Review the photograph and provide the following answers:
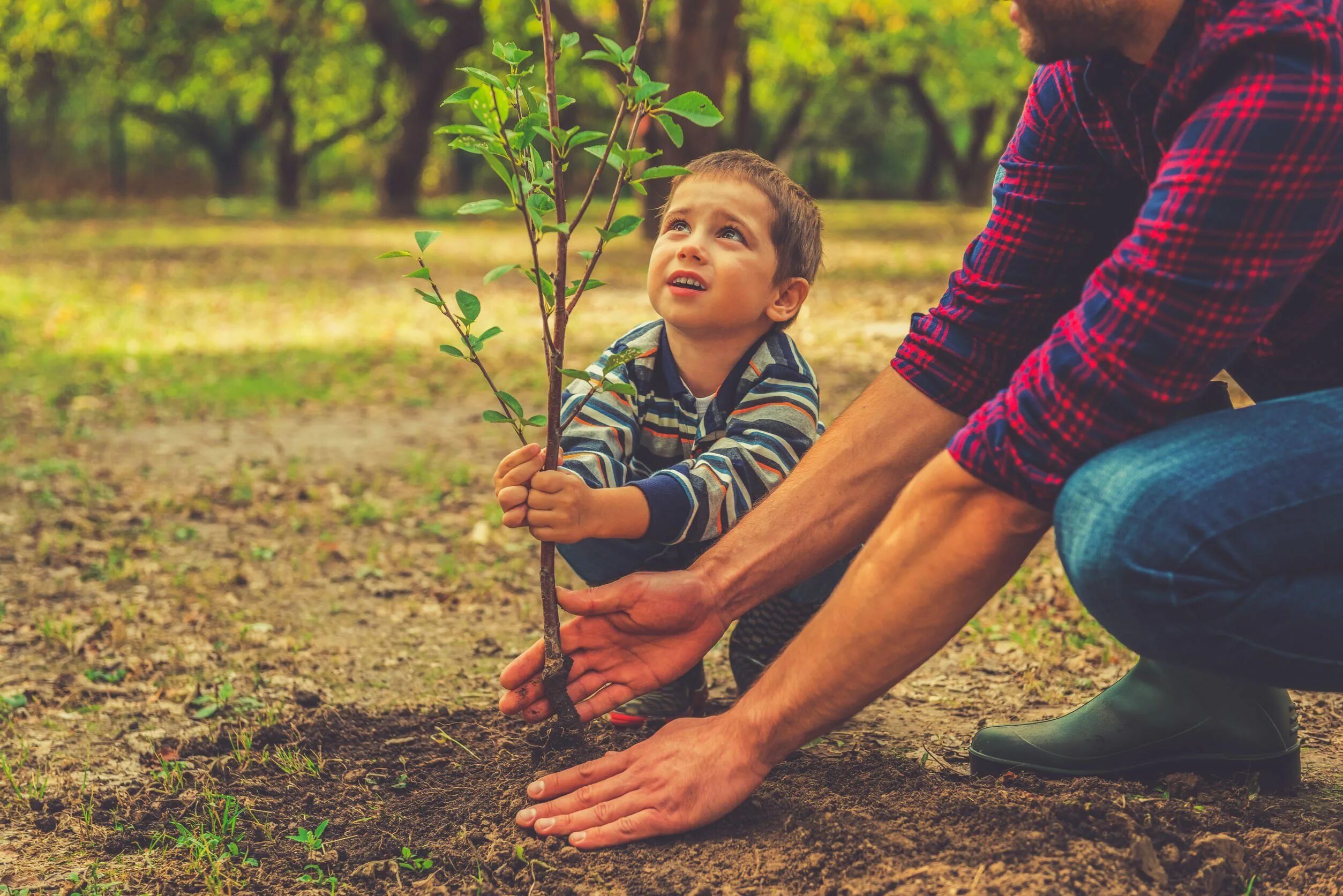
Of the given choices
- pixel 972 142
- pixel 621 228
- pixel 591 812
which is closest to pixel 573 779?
pixel 591 812

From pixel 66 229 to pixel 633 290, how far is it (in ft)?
40.6

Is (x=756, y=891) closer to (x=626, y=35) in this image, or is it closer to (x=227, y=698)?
(x=227, y=698)

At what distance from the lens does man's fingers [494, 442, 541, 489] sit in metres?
2.11

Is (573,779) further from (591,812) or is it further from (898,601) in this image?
(898,601)

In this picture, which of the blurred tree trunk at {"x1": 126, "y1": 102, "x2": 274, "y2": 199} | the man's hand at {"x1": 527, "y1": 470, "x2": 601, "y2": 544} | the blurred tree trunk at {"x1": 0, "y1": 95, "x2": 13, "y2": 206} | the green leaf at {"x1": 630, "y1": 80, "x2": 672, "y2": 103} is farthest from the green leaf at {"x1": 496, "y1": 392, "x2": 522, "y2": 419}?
the blurred tree trunk at {"x1": 126, "y1": 102, "x2": 274, "y2": 199}

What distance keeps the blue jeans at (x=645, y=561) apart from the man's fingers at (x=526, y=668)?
27 centimetres

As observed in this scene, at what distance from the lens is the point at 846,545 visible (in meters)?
2.38

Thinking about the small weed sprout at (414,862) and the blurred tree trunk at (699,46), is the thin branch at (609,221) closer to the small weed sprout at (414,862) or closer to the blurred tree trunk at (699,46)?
the small weed sprout at (414,862)

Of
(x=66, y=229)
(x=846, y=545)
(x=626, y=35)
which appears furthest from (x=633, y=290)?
(x=66, y=229)

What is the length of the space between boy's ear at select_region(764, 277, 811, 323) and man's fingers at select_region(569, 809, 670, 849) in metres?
1.11

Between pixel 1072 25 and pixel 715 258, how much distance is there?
90 cm

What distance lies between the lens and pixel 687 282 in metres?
2.52

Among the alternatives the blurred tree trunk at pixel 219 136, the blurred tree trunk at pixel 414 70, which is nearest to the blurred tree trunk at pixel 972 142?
the blurred tree trunk at pixel 414 70

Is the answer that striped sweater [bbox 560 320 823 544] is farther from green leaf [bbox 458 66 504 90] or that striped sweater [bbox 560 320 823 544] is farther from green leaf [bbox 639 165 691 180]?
green leaf [bbox 458 66 504 90]
